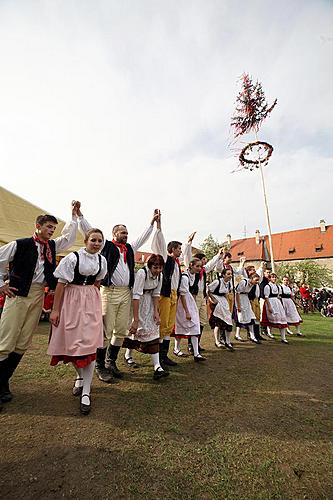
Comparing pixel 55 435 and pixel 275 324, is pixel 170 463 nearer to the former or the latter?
pixel 55 435

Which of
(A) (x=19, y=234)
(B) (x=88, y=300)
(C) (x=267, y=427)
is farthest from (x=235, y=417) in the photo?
(A) (x=19, y=234)

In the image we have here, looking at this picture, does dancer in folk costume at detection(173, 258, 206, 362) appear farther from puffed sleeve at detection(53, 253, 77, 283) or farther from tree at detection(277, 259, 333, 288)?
tree at detection(277, 259, 333, 288)

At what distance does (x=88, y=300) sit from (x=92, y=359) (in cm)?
63

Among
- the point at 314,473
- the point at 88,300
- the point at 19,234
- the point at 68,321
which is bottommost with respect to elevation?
the point at 314,473

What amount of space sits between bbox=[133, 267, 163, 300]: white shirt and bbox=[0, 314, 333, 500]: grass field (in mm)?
1202

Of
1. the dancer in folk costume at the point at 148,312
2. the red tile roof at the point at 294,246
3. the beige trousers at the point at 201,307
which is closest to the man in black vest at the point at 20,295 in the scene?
the dancer in folk costume at the point at 148,312

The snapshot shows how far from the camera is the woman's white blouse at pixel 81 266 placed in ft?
9.19

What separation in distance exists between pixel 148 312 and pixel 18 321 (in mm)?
1712

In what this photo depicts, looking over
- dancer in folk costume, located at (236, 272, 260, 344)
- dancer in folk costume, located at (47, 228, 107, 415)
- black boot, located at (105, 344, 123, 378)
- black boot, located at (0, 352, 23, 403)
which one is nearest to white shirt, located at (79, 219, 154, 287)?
dancer in folk costume, located at (47, 228, 107, 415)

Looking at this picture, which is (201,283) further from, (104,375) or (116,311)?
(104,375)

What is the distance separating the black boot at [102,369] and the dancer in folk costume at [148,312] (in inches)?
14.7

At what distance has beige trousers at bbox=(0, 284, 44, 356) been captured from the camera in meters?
2.85

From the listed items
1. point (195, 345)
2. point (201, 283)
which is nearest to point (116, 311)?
point (195, 345)

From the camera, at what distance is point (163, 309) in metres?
4.54
